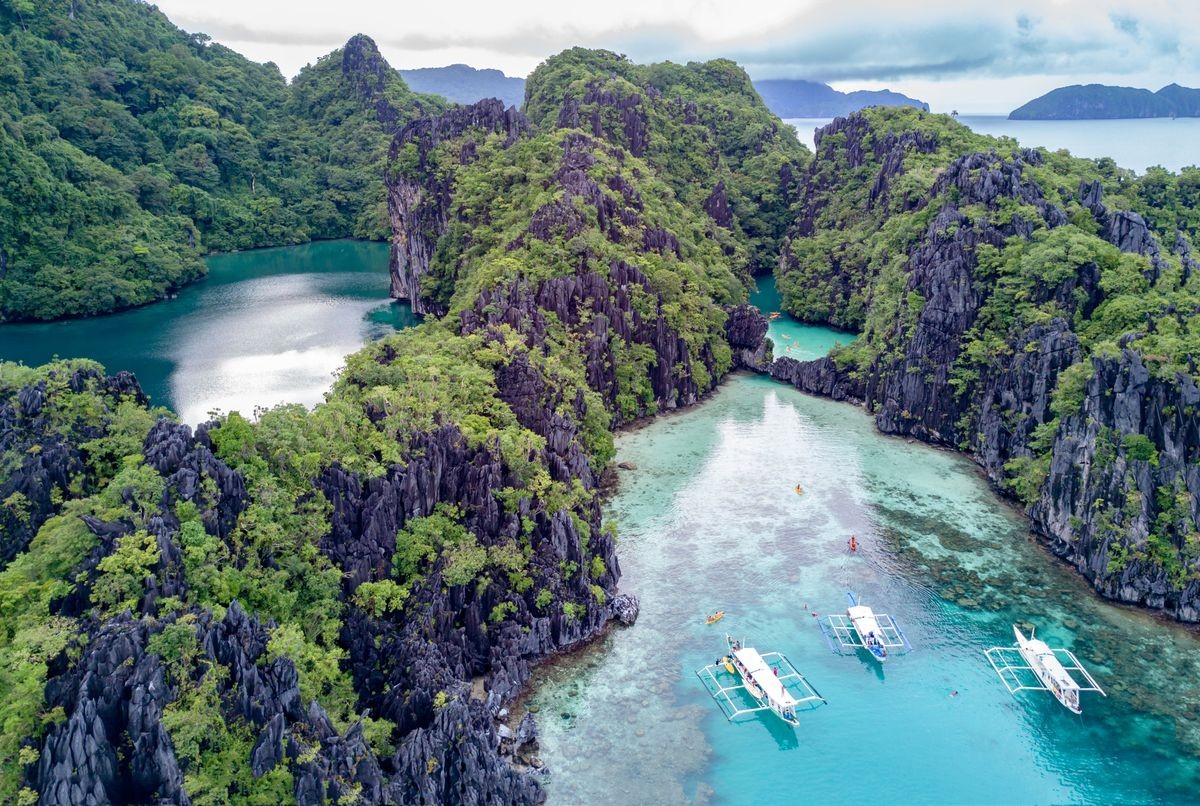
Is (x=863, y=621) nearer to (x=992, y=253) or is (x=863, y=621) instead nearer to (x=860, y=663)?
(x=860, y=663)

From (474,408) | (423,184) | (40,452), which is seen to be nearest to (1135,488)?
(474,408)

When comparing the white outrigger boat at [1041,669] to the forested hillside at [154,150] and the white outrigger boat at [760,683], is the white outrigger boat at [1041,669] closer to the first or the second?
the white outrigger boat at [760,683]

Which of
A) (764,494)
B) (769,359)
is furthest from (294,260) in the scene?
(764,494)

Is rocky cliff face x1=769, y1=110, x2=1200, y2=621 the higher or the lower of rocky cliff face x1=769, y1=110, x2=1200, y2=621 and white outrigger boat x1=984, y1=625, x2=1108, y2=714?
the higher

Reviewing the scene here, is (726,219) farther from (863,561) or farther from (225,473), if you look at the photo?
(225,473)

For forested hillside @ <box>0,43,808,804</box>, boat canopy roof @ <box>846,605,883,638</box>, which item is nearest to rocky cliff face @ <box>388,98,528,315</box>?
forested hillside @ <box>0,43,808,804</box>

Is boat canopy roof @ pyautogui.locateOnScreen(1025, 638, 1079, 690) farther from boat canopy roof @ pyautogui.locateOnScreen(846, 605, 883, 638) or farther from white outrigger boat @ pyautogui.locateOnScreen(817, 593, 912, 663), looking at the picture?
boat canopy roof @ pyautogui.locateOnScreen(846, 605, 883, 638)
